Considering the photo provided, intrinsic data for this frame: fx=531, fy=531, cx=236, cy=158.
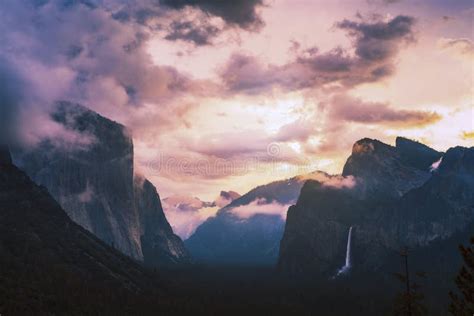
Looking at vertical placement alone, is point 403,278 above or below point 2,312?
above

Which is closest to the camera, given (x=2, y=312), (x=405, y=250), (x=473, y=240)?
(x=473, y=240)

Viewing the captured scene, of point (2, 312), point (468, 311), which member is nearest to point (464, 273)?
point (468, 311)

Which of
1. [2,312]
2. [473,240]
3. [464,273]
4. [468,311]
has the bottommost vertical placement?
[2,312]

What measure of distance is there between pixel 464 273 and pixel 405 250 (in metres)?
8.99

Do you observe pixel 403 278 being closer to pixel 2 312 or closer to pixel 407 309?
pixel 407 309

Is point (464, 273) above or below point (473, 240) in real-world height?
below

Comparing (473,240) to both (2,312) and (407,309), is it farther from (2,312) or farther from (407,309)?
(2,312)

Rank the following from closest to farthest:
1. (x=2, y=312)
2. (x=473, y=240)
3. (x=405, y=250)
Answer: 1. (x=473, y=240)
2. (x=405, y=250)
3. (x=2, y=312)

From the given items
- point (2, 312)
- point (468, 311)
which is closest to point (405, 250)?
point (468, 311)

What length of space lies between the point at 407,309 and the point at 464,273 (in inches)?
373

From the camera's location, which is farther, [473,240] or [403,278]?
[403,278]

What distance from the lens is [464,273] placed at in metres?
74.0

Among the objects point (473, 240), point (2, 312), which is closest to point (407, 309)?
point (473, 240)

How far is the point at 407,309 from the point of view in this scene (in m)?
76.4
